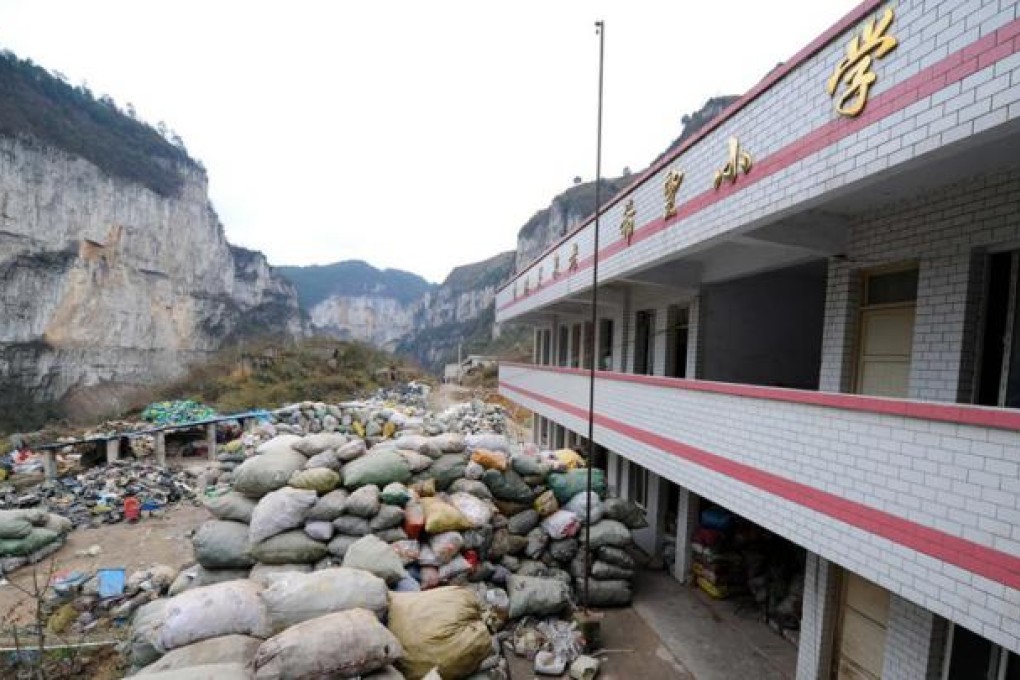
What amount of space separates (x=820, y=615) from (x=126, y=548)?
10.7 metres

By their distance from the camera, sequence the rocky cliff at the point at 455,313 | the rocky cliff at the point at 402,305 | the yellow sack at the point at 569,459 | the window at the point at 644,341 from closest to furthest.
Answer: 1. the yellow sack at the point at 569,459
2. the window at the point at 644,341
3. the rocky cliff at the point at 455,313
4. the rocky cliff at the point at 402,305

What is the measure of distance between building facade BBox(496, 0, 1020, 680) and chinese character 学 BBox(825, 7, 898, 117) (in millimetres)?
11

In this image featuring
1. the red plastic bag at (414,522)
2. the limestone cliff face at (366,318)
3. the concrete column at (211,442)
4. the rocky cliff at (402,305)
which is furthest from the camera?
the limestone cliff face at (366,318)

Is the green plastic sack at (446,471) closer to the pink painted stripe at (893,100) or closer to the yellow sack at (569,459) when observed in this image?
the yellow sack at (569,459)

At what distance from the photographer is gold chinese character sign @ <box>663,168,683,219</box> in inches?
208

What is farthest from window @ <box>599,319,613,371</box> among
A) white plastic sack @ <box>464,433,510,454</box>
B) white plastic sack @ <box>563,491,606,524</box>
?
white plastic sack @ <box>563,491,606,524</box>

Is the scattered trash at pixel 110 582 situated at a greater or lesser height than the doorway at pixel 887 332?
lesser

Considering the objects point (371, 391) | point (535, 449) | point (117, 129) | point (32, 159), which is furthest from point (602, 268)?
→ point (117, 129)

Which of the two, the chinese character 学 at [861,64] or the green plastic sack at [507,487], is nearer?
the chinese character 学 at [861,64]

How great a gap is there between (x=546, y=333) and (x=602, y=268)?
9368 mm

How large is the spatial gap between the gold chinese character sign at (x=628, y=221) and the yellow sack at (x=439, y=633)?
5.22 metres

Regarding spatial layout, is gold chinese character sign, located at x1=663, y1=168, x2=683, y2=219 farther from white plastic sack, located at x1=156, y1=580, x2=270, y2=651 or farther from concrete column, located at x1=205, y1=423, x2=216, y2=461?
concrete column, located at x1=205, y1=423, x2=216, y2=461

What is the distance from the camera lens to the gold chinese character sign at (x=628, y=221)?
21.3 feet

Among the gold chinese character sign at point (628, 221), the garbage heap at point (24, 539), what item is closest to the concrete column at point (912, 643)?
the gold chinese character sign at point (628, 221)
